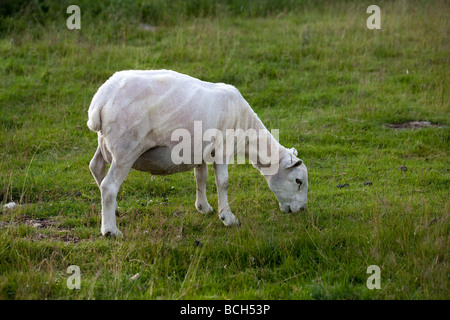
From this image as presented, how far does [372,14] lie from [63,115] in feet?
29.2

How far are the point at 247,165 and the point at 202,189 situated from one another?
7.06ft

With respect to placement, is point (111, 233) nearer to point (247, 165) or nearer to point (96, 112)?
point (96, 112)

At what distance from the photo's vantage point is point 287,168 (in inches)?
267

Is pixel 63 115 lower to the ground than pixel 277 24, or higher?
lower

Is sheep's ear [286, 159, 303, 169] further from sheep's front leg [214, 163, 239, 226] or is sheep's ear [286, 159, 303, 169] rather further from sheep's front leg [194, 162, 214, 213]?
sheep's front leg [194, 162, 214, 213]

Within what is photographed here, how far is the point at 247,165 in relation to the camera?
902 centimetres

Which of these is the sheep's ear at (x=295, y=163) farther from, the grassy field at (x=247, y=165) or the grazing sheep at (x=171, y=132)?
the grassy field at (x=247, y=165)

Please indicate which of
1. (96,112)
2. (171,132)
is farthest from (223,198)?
(96,112)

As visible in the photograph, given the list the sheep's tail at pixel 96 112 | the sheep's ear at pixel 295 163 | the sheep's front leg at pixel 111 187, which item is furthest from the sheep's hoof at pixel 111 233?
the sheep's ear at pixel 295 163

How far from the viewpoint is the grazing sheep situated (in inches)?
231

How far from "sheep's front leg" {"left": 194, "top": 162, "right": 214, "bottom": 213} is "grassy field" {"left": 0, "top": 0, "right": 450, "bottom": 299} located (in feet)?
0.54
